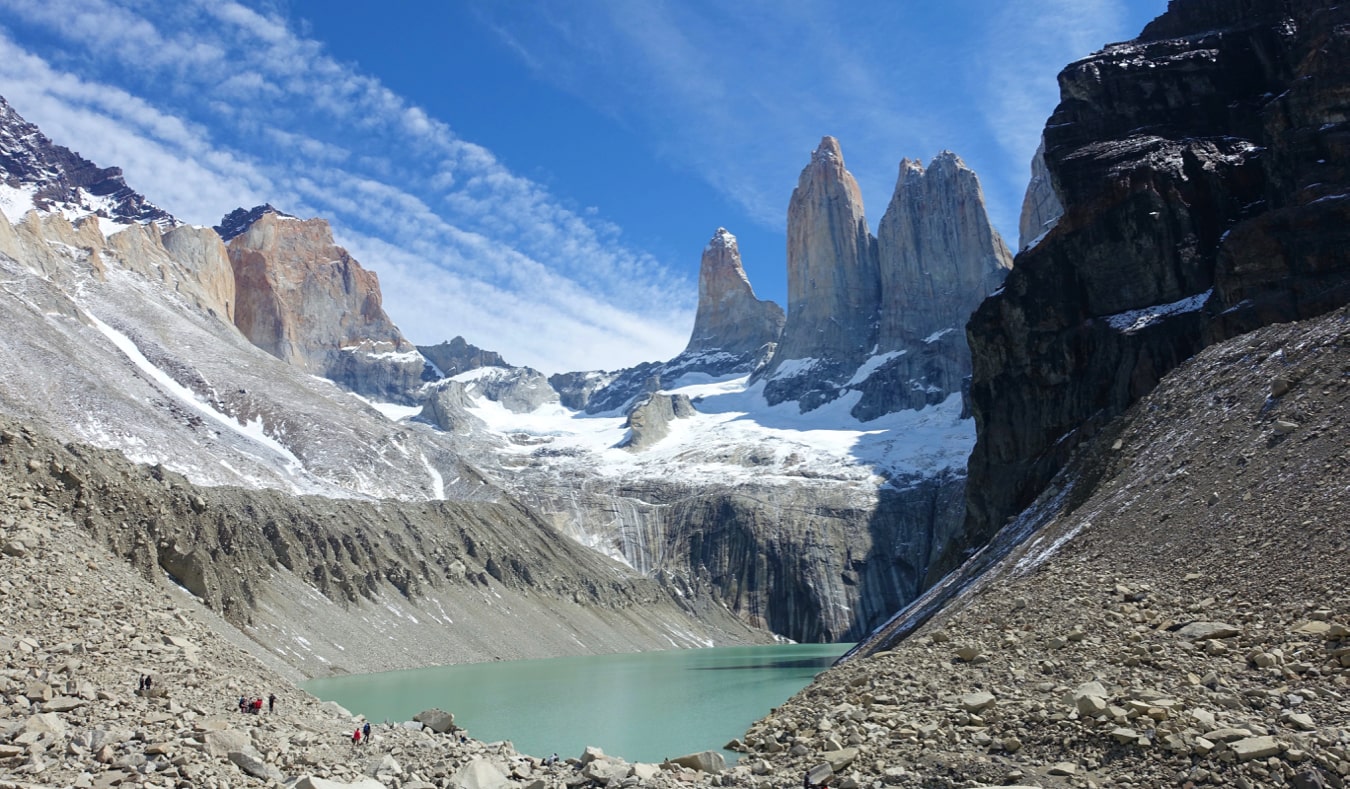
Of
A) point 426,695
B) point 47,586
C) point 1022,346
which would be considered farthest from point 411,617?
point 47,586

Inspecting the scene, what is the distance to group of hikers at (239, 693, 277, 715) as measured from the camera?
27.1 meters

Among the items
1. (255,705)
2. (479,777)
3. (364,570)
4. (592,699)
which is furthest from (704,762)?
(364,570)

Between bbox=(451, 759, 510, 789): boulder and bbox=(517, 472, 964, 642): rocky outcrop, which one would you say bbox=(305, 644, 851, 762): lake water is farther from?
bbox=(517, 472, 964, 642): rocky outcrop

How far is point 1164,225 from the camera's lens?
63.3 meters

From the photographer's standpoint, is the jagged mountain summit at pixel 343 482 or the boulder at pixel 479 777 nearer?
the boulder at pixel 479 777

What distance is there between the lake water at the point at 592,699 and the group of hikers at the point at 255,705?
12815 mm

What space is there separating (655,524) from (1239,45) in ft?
447

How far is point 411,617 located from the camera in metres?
105

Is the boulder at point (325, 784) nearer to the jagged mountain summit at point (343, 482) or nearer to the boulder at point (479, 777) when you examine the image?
the boulder at point (479, 777)

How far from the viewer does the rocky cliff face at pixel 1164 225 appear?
55.2 metres

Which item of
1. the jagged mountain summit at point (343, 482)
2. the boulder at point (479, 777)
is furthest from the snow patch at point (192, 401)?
the boulder at point (479, 777)

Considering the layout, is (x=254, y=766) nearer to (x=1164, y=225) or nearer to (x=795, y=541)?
(x=1164, y=225)

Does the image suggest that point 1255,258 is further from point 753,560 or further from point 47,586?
point 753,560

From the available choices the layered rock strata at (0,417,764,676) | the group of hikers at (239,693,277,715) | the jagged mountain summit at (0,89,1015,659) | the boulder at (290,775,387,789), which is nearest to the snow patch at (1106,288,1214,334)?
the group of hikers at (239,693,277,715)
